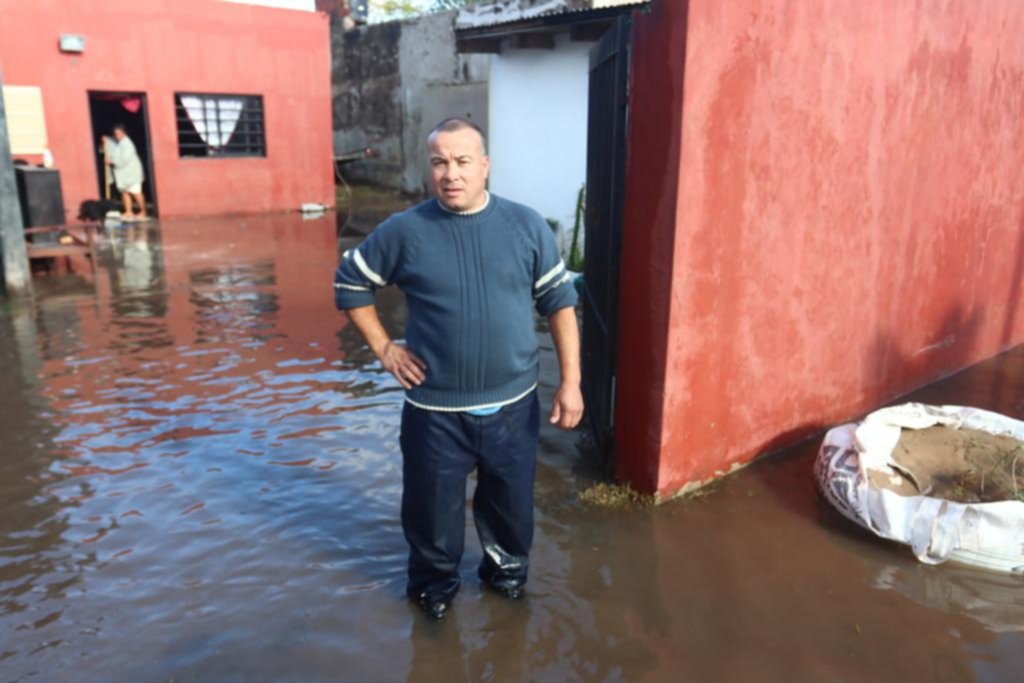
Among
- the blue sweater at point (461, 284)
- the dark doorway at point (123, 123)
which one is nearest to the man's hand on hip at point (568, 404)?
the blue sweater at point (461, 284)

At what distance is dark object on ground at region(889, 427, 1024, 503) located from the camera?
399cm

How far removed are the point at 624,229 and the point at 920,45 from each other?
2.43m

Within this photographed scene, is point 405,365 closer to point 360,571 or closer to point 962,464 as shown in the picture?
point 360,571

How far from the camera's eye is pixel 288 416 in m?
5.56

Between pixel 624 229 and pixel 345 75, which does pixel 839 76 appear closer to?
pixel 624 229

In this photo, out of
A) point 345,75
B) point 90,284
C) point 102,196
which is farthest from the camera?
point 345,75

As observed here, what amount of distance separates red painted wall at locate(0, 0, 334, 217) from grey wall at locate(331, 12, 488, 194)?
96.7 inches

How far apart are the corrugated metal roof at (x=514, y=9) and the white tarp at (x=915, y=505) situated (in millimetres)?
7792

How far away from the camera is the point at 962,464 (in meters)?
4.25

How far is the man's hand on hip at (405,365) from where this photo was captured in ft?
10.2

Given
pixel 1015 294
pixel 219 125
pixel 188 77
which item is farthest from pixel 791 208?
pixel 219 125

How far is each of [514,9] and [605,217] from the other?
28.6 feet

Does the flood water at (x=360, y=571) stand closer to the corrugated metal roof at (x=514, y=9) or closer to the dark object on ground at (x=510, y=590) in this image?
the dark object on ground at (x=510, y=590)

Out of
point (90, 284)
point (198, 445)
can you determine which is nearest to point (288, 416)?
point (198, 445)
